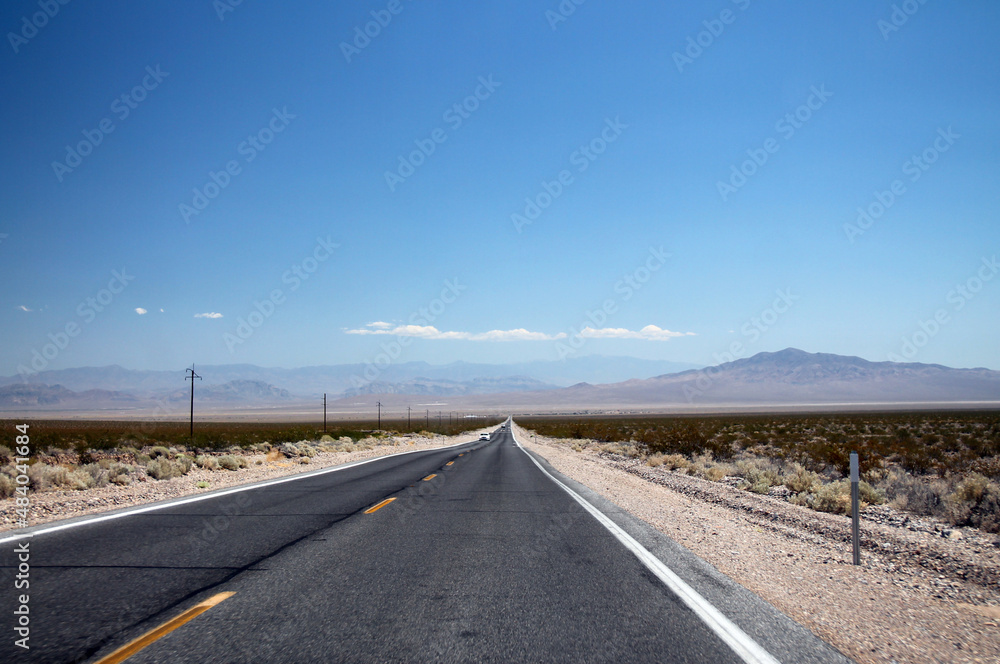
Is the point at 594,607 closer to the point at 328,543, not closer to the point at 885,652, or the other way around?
the point at 885,652

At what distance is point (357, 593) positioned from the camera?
5.86 meters

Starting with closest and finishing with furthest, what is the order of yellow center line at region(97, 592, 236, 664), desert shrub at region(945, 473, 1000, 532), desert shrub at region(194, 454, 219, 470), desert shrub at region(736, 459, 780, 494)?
yellow center line at region(97, 592, 236, 664) < desert shrub at region(945, 473, 1000, 532) < desert shrub at region(736, 459, 780, 494) < desert shrub at region(194, 454, 219, 470)

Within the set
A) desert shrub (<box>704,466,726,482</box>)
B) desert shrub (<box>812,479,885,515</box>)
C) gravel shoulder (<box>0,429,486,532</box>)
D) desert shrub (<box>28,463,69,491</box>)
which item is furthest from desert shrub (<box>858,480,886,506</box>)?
desert shrub (<box>28,463,69,491</box>)

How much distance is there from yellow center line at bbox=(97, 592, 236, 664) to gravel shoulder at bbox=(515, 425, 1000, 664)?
523 centimetres

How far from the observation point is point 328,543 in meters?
8.20

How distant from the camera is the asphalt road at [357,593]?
445cm

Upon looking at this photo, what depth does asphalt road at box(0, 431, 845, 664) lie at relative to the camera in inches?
175

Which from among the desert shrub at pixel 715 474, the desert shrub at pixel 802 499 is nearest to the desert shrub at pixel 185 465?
the desert shrub at pixel 715 474

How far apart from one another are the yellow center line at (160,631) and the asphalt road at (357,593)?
7 centimetres

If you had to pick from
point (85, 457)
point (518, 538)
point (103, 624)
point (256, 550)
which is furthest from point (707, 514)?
point (85, 457)

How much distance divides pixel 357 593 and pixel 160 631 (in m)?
1.74

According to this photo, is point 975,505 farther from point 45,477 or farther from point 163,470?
point 163,470

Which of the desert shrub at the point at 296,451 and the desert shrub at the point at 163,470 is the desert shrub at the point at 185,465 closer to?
the desert shrub at the point at 163,470

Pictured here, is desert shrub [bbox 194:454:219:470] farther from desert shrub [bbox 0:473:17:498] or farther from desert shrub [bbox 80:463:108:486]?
desert shrub [bbox 0:473:17:498]
